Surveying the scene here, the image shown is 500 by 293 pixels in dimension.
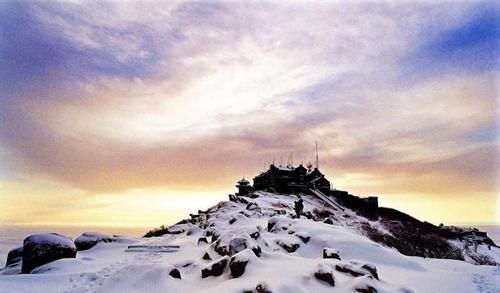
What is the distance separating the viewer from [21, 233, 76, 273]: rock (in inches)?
438

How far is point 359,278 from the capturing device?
8.56 m

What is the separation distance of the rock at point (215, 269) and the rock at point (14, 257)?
7.15 metres

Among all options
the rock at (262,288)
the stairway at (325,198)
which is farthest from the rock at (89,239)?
the stairway at (325,198)

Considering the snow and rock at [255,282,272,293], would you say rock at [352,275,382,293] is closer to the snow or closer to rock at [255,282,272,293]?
rock at [255,282,272,293]

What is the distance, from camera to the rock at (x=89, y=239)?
1575 centimetres

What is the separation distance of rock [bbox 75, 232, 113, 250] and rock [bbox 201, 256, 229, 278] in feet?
27.7

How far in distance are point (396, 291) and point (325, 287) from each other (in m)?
1.78

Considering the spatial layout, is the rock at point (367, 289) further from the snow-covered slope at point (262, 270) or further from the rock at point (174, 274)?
the rock at point (174, 274)

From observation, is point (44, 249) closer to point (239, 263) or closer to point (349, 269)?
point (239, 263)

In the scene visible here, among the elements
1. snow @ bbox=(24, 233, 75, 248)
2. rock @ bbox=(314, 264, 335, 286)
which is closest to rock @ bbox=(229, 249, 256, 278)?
rock @ bbox=(314, 264, 335, 286)

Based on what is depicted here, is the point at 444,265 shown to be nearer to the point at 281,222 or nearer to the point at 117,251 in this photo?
the point at 281,222

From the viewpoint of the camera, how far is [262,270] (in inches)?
348

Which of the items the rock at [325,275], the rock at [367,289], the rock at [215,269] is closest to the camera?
the rock at [367,289]

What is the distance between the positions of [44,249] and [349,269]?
8901 millimetres
